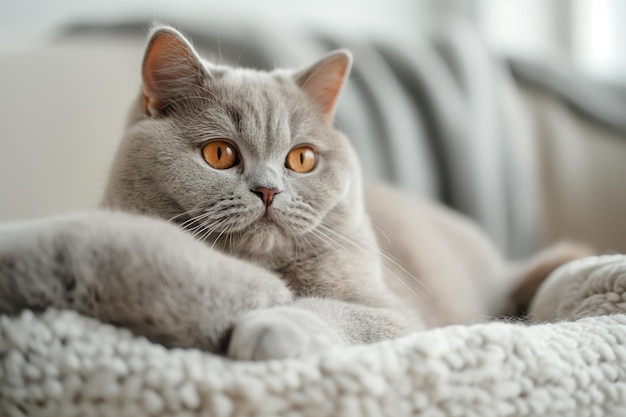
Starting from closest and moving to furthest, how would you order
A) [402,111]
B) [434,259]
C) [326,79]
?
[326,79]
[434,259]
[402,111]

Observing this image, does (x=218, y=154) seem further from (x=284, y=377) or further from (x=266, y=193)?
(x=284, y=377)

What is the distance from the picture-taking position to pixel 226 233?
88 centimetres

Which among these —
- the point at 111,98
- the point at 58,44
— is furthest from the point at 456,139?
the point at 58,44

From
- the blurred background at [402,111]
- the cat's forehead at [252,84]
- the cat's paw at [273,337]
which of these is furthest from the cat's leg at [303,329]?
the blurred background at [402,111]

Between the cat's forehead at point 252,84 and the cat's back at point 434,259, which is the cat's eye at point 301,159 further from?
the cat's back at point 434,259

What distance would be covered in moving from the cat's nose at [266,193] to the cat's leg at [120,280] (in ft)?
0.64

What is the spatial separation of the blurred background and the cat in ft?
2.96

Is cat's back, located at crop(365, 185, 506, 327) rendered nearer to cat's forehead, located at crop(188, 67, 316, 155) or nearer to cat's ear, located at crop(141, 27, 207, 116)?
cat's forehead, located at crop(188, 67, 316, 155)

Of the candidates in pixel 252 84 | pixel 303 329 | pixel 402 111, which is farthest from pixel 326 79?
pixel 402 111

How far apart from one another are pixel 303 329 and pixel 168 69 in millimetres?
499

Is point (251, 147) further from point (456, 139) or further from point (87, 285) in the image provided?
point (456, 139)

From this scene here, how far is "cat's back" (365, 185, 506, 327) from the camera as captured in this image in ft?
4.15

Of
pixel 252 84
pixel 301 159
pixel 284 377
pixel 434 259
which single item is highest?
pixel 252 84

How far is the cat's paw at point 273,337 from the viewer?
636mm
